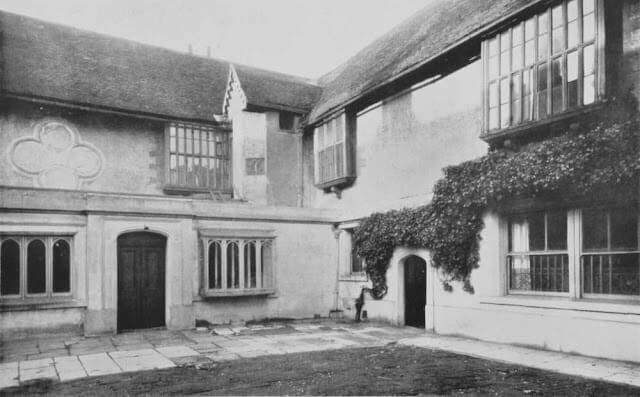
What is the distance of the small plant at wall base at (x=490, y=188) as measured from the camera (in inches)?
314

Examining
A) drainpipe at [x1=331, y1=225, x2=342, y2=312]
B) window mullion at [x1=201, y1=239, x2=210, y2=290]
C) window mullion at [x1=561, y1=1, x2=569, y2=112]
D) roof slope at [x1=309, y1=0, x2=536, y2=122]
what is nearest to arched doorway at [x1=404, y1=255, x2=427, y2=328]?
drainpipe at [x1=331, y1=225, x2=342, y2=312]

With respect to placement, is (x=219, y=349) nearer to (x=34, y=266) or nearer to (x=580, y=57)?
(x=34, y=266)

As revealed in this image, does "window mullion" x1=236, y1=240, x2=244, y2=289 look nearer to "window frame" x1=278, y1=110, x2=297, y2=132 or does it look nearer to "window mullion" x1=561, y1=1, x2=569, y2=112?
"window frame" x1=278, y1=110, x2=297, y2=132

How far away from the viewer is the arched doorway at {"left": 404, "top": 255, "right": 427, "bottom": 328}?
43.7 ft

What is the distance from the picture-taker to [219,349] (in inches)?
392

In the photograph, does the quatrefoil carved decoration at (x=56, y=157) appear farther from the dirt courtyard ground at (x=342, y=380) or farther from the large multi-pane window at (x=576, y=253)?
the large multi-pane window at (x=576, y=253)

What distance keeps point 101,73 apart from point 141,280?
345 inches

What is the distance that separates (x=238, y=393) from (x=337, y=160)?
423 inches

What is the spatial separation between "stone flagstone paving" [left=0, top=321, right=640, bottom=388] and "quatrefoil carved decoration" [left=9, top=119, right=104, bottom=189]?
6.74 m

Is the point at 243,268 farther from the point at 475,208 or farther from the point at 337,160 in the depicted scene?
the point at 475,208

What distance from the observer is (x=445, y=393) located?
6.50 m

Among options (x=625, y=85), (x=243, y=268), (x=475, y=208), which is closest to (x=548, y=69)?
(x=625, y=85)

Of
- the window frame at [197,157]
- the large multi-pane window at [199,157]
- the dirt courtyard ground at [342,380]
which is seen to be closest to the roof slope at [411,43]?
the window frame at [197,157]

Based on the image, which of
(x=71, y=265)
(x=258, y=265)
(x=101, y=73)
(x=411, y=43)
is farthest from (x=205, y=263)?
(x=411, y=43)
